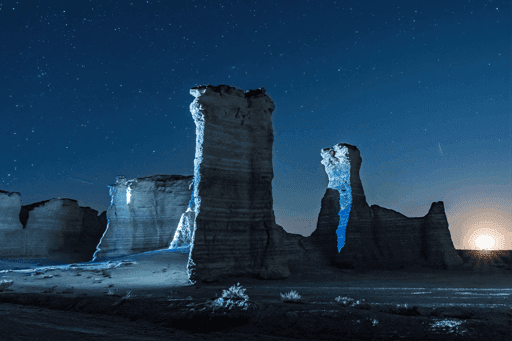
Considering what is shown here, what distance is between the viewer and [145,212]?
3278cm

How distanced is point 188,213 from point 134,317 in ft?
67.0

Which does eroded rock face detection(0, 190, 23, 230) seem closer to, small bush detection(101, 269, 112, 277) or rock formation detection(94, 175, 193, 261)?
rock formation detection(94, 175, 193, 261)

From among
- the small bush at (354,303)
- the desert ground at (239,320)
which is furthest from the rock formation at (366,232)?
the desert ground at (239,320)

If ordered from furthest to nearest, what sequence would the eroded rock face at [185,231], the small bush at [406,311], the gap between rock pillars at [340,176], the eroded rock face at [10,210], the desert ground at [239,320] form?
the eroded rock face at [10,210] < the eroded rock face at [185,231] < the gap between rock pillars at [340,176] < the small bush at [406,311] < the desert ground at [239,320]

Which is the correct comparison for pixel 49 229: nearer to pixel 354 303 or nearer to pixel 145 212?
pixel 145 212

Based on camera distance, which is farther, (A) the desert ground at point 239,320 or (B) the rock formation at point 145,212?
(B) the rock formation at point 145,212

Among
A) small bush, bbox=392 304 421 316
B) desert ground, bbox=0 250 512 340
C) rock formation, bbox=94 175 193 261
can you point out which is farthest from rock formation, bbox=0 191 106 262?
small bush, bbox=392 304 421 316

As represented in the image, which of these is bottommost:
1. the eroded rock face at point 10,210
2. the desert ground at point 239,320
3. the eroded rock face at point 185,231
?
the desert ground at point 239,320

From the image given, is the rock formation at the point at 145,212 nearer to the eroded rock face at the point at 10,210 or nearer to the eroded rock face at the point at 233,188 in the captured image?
the eroded rock face at the point at 10,210

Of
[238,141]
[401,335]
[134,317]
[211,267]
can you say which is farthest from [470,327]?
[238,141]

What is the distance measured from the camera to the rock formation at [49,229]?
32781 millimetres

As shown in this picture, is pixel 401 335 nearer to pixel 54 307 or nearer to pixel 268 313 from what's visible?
pixel 268 313

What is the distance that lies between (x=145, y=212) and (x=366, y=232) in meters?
20.4

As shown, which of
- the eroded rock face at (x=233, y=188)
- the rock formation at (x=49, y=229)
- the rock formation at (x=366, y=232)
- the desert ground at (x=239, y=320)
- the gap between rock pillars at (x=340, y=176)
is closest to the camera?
the desert ground at (x=239, y=320)
